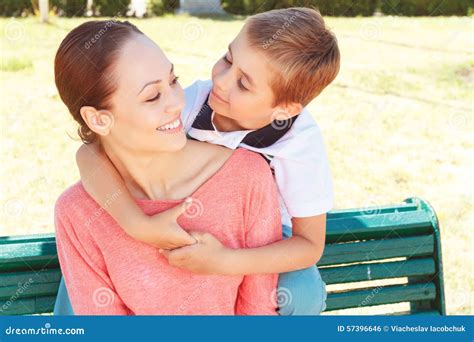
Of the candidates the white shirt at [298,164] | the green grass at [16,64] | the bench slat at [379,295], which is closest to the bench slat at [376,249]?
the bench slat at [379,295]

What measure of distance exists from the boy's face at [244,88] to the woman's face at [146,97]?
0.21 m

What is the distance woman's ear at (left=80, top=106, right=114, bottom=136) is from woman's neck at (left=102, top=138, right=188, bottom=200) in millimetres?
106

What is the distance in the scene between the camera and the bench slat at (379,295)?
281 centimetres

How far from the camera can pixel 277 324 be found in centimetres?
231

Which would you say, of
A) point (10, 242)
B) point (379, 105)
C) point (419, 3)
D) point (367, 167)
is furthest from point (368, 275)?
point (419, 3)

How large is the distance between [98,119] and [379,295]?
1.29 m

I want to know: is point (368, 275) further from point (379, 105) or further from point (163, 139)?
point (379, 105)

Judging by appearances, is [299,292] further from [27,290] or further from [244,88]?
[27,290]

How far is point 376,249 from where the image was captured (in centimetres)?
279

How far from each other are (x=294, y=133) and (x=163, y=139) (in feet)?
1.25

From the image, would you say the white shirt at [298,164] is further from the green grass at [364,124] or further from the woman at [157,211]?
the green grass at [364,124]

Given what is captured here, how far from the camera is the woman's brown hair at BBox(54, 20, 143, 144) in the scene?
199 centimetres

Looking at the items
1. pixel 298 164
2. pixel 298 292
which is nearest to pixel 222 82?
pixel 298 164

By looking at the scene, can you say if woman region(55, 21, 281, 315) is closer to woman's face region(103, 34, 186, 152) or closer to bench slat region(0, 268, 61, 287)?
woman's face region(103, 34, 186, 152)
